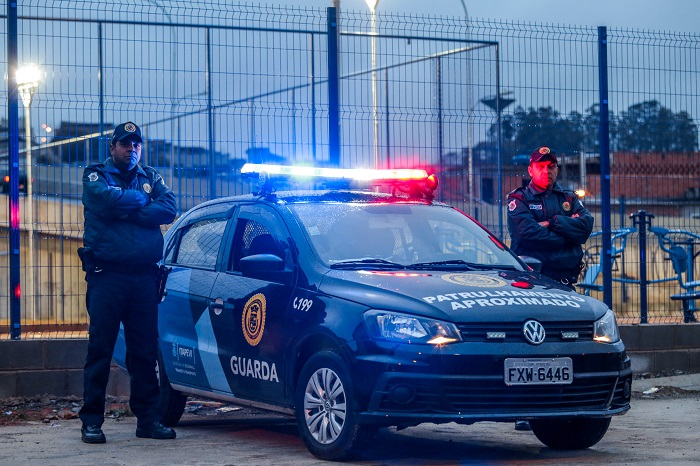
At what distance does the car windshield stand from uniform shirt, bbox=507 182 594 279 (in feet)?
2.93

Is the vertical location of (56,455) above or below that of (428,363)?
below

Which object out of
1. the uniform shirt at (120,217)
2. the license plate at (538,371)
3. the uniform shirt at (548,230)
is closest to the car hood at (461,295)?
the license plate at (538,371)

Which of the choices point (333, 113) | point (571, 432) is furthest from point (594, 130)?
point (571, 432)

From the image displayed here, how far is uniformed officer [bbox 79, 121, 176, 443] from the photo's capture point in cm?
795

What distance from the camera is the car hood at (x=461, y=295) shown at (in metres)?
6.73

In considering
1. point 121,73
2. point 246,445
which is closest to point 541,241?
point 246,445

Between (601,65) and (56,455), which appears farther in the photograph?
(601,65)

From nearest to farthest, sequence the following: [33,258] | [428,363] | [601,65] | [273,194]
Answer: [428,363], [273,194], [33,258], [601,65]

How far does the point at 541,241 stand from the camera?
9203 mm

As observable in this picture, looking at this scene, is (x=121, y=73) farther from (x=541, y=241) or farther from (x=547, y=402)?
(x=547, y=402)

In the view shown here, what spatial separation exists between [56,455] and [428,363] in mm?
2447

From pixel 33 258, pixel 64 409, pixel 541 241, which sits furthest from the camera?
pixel 33 258

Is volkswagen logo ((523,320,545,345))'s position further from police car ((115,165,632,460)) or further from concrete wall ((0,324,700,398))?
concrete wall ((0,324,700,398))

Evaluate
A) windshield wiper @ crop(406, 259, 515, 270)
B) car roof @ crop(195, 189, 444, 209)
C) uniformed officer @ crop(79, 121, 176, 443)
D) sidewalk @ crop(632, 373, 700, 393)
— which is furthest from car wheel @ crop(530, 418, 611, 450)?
sidewalk @ crop(632, 373, 700, 393)
